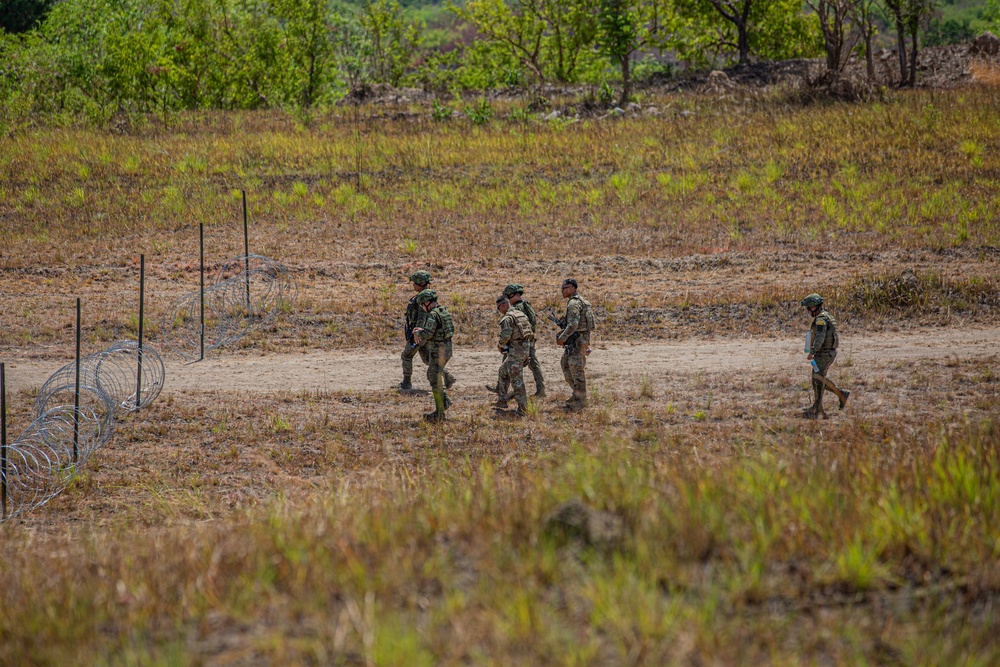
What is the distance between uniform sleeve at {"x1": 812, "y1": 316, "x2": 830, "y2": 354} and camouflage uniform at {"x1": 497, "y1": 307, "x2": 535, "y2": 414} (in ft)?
12.2

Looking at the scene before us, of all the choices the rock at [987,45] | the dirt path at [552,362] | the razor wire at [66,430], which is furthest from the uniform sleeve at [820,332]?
the rock at [987,45]

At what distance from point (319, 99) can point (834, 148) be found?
78.3 ft

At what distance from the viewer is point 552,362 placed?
608 inches

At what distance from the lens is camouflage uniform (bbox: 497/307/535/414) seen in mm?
12664

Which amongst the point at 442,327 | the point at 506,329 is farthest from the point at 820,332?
the point at 442,327

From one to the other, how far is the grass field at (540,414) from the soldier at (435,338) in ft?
2.40

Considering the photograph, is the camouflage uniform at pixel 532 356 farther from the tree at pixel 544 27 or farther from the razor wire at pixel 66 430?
the tree at pixel 544 27

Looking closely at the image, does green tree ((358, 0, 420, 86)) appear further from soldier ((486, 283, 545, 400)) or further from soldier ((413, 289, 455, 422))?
soldier ((413, 289, 455, 422))

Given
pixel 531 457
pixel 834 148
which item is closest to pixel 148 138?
pixel 834 148

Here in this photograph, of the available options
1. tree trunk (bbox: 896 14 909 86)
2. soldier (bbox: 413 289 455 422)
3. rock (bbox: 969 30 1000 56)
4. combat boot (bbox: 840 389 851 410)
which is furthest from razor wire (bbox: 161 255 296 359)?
rock (bbox: 969 30 1000 56)

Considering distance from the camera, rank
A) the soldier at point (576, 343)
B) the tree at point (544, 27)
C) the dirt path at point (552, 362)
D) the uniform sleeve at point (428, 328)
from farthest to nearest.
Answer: the tree at point (544, 27), the dirt path at point (552, 362), the soldier at point (576, 343), the uniform sleeve at point (428, 328)

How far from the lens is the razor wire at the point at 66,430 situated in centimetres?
1010

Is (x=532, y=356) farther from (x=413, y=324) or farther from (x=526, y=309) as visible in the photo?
(x=413, y=324)

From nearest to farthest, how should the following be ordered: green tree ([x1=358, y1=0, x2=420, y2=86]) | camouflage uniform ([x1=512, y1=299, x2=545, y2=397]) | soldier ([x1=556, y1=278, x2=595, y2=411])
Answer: soldier ([x1=556, y1=278, x2=595, y2=411]) < camouflage uniform ([x1=512, y1=299, x2=545, y2=397]) < green tree ([x1=358, y1=0, x2=420, y2=86])
